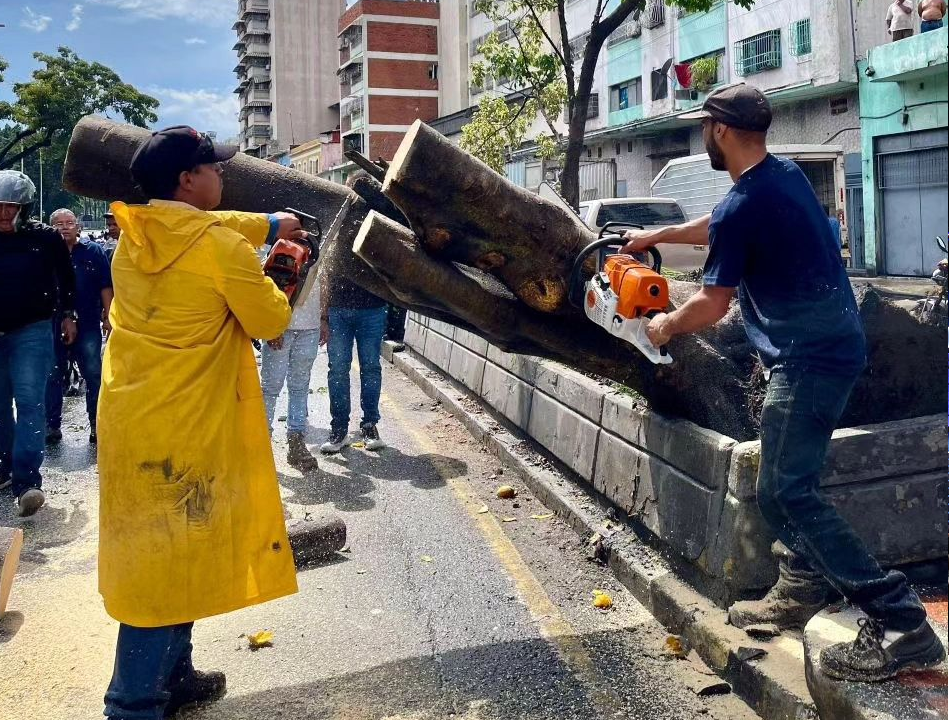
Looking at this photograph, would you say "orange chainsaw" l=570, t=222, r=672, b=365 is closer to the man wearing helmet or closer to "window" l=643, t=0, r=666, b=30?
the man wearing helmet

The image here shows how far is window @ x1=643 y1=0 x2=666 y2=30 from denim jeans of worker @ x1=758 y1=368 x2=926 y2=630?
102 feet

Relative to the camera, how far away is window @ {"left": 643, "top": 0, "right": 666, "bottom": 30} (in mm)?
31375

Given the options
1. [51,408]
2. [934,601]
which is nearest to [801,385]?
[934,601]

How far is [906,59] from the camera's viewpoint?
68.9 feet

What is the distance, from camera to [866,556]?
314 cm

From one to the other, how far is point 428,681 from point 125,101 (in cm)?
3971

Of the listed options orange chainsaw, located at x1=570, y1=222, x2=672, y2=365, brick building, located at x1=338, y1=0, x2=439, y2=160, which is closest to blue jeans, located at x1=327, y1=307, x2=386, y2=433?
orange chainsaw, located at x1=570, y1=222, x2=672, y2=365

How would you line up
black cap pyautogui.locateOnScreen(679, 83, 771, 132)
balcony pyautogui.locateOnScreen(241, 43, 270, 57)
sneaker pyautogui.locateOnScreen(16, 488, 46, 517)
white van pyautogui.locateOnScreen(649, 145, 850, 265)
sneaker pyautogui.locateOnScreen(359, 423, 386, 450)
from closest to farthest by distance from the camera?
black cap pyautogui.locateOnScreen(679, 83, 771, 132), sneaker pyautogui.locateOnScreen(16, 488, 46, 517), sneaker pyautogui.locateOnScreen(359, 423, 386, 450), white van pyautogui.locateOnScreen(649, 145, 850, 265), balcony pyautogui.locateOnScreen(241, 43, 270, 57)

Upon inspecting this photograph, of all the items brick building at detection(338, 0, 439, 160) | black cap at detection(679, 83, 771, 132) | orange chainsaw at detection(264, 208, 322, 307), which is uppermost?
brick building at detection(338, 0, 439, 160)

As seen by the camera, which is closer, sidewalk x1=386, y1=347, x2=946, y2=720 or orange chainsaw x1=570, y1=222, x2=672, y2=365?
sidewalk x1=386, y1=347, x2=946, y2=720

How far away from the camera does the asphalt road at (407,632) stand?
3475mm

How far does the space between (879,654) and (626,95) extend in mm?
33221

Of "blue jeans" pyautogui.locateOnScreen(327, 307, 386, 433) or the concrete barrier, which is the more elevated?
"blue jeans" pyautogui.locateOnScreen(327, 307, 386, 433)

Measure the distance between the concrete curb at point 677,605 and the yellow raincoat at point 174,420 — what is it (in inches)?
72.3
